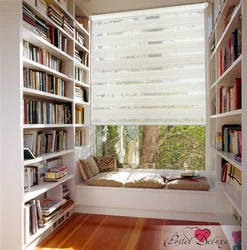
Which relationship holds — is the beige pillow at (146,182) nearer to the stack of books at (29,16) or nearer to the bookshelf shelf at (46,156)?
the bookshelf shelf at (46,156)

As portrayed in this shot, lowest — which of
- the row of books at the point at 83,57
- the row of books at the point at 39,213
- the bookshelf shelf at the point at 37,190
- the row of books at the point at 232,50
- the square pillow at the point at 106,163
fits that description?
the row of books at the point at 39,213

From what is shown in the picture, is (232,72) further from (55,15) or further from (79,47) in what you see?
(79,47)

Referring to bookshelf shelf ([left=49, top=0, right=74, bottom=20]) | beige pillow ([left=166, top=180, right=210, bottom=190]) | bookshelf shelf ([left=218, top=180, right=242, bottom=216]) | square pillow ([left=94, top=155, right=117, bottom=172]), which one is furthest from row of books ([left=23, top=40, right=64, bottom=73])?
bookshelf shelf ([left=218, top=180, right=242, bottom=216])

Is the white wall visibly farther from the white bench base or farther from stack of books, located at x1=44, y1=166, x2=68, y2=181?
the white bench base

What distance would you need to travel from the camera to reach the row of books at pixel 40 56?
221 cm

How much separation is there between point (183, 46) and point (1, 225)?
2950 mm

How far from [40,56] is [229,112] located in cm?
188

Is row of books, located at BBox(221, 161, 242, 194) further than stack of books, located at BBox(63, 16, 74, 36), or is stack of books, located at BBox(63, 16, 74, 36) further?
stack of books, located at BBox(63, 16, 74, 36)

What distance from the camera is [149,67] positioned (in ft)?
11.1

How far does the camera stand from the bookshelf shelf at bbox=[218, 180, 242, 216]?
1.80m

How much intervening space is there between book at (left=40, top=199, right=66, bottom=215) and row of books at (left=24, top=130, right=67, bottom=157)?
0.52 metres

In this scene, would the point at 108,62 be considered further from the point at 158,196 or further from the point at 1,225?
the point at 1,225

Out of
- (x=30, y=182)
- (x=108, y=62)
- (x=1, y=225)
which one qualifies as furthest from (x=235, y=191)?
(x=108, y=62)

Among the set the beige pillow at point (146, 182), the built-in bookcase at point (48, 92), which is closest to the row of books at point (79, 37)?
the built-in bookcase at point (48, 92)
